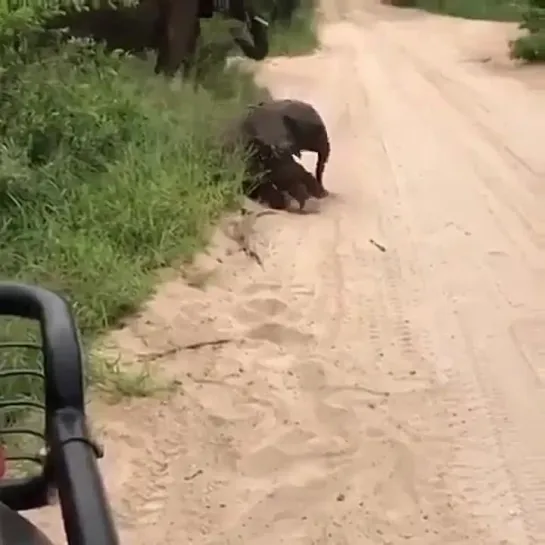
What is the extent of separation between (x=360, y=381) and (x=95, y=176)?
1.92m

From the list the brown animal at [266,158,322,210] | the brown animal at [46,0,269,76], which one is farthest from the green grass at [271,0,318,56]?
the brown animal at [266,158,322,210]

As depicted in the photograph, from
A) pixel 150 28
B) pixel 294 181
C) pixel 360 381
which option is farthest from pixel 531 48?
pixel 360 381

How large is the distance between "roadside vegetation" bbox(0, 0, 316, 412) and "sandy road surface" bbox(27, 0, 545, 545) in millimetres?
194

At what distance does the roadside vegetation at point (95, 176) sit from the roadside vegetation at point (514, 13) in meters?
4.92

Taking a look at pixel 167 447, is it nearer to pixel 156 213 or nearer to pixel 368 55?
pixel 156 213

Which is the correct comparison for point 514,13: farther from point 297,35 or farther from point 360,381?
point 360,381

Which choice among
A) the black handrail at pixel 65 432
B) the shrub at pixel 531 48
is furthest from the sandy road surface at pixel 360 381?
the shrub at pixel 531 48

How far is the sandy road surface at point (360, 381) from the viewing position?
249 cm

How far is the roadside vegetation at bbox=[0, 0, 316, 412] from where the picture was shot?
3625mm

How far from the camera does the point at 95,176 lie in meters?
4.60

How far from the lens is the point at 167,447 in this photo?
2789mm

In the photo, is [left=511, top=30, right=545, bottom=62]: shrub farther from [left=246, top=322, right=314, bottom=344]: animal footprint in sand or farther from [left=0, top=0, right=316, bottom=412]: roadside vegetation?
[left=246, top=322, right=314, bottom=344]: animal footprint in sand

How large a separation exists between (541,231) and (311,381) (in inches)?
72.5

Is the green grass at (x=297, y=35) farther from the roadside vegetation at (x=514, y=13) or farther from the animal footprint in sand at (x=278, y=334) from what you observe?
the animal footprint in sand at (x=278, y=334)
